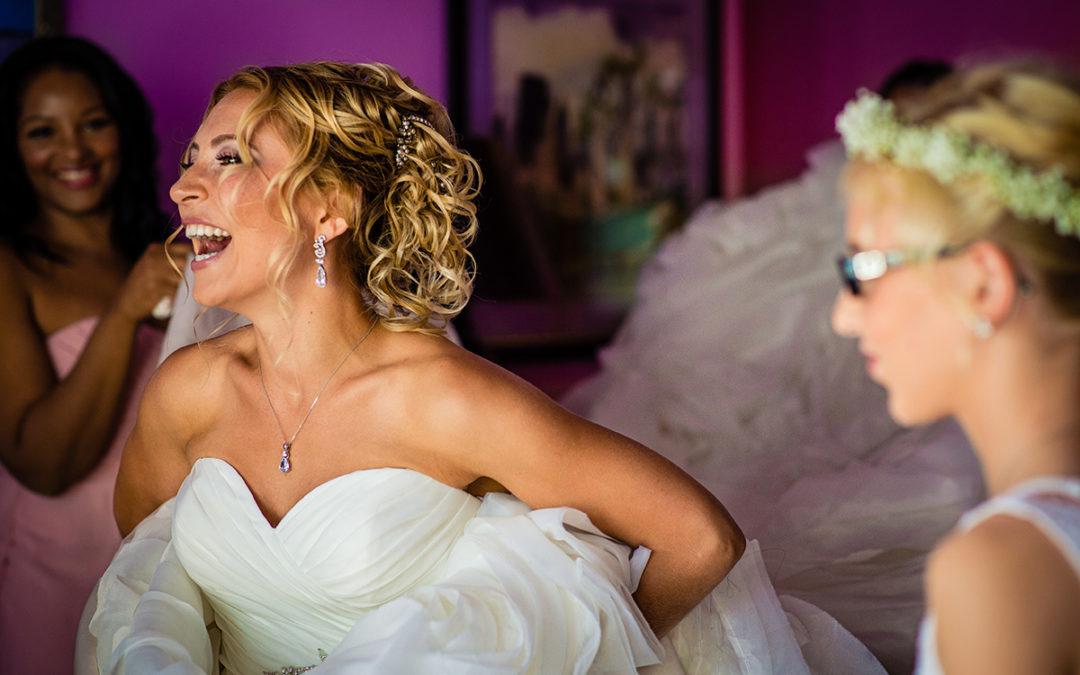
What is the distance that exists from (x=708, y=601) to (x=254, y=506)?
751mm

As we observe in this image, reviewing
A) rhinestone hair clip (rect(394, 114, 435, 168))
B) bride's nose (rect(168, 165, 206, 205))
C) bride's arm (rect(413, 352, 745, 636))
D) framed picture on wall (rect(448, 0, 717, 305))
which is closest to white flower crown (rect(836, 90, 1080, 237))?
bride's arm (rect(413, 352, 745, 636))

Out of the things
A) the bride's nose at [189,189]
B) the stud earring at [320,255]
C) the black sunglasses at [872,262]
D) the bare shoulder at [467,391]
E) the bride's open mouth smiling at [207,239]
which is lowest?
the bare shoulder at [467,391]

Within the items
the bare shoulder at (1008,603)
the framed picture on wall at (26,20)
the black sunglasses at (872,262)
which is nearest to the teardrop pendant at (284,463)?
the black sunglasses at (872,262)

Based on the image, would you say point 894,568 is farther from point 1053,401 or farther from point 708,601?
point 1053,401

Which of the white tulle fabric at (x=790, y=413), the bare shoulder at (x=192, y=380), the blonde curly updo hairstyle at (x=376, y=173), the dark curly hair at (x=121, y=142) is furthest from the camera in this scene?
the dark curly hair at (x=121, y=142)

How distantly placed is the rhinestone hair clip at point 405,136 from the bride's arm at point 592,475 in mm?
399

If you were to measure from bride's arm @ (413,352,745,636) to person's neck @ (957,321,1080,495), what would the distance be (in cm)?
66

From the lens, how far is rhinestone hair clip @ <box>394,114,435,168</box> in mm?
1635

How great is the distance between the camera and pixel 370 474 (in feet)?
4.98

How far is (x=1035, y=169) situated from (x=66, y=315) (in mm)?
2166

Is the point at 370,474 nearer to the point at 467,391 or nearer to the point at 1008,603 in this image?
the point at 467,391

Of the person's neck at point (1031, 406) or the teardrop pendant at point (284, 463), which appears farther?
the teardrop pendant at point (284, 463)

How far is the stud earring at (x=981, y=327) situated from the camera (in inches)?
33.2

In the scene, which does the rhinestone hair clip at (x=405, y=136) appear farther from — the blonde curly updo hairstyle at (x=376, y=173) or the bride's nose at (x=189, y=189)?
the bride's nose at (x=189, y=189)
